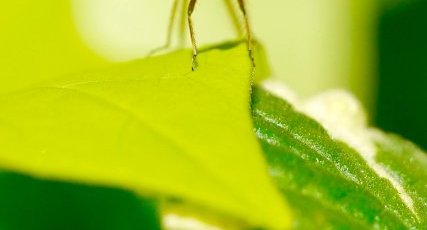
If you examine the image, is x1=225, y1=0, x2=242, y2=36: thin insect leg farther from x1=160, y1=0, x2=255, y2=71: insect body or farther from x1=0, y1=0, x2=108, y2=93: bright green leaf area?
x1=0, y1=0, x2=108, y2=93: bright green leaf area

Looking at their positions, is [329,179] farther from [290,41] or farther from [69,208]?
[290,41]

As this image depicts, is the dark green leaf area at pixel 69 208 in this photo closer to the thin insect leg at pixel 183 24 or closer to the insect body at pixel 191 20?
the insect body at pixel 191 20

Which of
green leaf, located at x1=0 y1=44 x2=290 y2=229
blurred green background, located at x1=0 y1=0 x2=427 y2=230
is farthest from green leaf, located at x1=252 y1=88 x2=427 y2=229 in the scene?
blurred green background, located at x1=0 y1=0 x2=427 y2=230

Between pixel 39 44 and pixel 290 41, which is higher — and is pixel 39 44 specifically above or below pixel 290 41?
below

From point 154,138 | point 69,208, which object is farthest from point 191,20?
point 154,138

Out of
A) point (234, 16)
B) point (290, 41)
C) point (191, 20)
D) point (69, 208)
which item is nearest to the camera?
point (69, 208)

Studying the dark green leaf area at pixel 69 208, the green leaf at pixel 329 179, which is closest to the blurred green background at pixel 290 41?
the dark green leaf area at pixel 69 208
